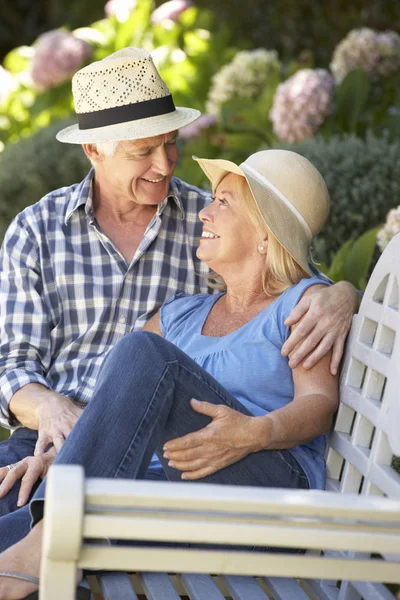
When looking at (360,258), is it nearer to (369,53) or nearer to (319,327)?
(319,327)

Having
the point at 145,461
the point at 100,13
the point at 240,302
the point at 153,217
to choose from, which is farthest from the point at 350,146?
the point at 100,13

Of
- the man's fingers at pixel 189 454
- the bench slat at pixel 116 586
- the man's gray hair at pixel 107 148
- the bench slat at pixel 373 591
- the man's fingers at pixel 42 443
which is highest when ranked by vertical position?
A: the man's gray hair at pixel 107 148

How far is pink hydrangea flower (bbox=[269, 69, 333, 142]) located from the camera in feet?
19.9

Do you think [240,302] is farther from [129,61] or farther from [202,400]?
[129,61]

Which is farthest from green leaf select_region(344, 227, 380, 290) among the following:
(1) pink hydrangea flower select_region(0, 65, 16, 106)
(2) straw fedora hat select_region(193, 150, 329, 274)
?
(1) pink hydrangea flower select_region(0, 65, 16, 106)

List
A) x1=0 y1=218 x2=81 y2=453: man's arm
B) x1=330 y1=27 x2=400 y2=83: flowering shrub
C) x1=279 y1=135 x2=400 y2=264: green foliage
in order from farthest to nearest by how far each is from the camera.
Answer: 1. x1=330 y1=27 x2=400 y2=83: flowering shrub
2. x1=279 y1=135 x2=400 y2=264: green foliage
3. x1=0 y1=218 x2=81 y2=453: man's arm

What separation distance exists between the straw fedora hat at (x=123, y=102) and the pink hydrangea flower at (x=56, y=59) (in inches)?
240

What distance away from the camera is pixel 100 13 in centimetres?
1407

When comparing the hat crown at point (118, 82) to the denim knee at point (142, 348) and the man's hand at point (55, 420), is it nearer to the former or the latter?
the man's hand at point (55, 420)

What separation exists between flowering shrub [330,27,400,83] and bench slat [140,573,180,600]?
186 inches

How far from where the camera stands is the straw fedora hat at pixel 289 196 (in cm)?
292

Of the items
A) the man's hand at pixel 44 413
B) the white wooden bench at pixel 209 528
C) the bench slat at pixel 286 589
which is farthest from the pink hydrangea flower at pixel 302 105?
the white wooden bench at pixel 209 528

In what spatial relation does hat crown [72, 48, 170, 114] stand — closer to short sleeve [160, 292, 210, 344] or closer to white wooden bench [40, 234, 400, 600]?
short sleeve [160, 292, 210, 344]

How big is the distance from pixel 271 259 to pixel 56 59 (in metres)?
6.79
